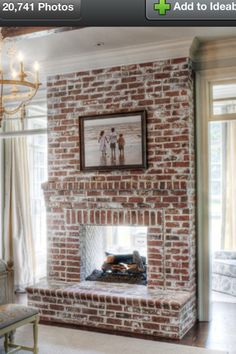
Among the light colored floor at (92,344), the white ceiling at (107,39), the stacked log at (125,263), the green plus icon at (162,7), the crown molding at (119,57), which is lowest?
the light colored floor at (92,344)

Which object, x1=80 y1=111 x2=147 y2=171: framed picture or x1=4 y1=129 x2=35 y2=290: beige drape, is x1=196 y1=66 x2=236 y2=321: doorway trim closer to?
x1=80 y1=111 x2=147 y2=171: framed picture

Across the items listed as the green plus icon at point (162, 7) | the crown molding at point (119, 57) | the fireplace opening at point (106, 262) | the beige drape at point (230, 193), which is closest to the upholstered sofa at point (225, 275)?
the beige drape at point (230, 193)

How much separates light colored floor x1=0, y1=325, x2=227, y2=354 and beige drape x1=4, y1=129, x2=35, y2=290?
1.88 m

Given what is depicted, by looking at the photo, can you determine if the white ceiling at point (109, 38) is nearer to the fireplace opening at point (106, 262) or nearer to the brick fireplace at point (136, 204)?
the brick fireplace at point (136, 204)

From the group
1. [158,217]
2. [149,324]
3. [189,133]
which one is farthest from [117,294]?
[189,133]

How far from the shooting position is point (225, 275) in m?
5.77

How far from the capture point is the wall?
4.42 meters

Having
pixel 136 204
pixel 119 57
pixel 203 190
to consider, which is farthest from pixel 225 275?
pixel 119 57

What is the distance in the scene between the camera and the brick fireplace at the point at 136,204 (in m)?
4.33

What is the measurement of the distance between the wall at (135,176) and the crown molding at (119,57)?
2.4 inches

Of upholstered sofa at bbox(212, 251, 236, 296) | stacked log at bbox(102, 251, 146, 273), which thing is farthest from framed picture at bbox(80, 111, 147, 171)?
upholstered sofa at bbox(212, 251, 236, 296)

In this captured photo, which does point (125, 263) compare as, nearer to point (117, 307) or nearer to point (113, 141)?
point (117, 307)

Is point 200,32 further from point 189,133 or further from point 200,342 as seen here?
point 200,342

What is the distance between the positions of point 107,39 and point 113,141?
1.06 metres
